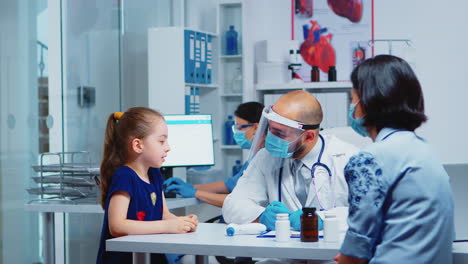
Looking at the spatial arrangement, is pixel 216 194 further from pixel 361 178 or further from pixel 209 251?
pixel 361 178

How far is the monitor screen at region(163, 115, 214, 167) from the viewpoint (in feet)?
13.5

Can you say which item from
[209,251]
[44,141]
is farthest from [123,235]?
[44,141]

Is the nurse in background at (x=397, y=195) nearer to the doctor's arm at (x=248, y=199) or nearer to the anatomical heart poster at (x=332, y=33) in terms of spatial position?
the doctor's arm at (x=248, y=199)

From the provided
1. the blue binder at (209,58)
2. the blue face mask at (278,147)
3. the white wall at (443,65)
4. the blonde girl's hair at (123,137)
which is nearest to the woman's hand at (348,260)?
the blue face mask at (278,147)

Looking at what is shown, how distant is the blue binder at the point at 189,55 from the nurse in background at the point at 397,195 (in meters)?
3.57

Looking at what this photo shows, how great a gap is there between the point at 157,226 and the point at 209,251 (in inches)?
13.5

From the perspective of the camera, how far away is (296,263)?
2.44 m

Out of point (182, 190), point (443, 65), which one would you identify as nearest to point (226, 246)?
point (182, 190)

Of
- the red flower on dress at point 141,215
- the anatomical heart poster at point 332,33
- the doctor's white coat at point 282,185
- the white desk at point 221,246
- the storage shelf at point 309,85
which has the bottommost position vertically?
the white desk at point 221,246

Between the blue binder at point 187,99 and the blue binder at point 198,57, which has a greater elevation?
the blue binder at point 198,57

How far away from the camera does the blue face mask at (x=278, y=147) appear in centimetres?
264

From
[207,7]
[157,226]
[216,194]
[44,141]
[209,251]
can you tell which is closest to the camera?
[209,251]

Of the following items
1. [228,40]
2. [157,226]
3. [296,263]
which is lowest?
[296,263]

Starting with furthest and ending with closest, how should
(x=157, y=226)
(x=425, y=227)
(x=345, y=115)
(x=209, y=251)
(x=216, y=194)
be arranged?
(x=345, y=115) < (x=216, y=194) < (x=157, y=226) < (x=209, y=251) < (x=425, y=227)
